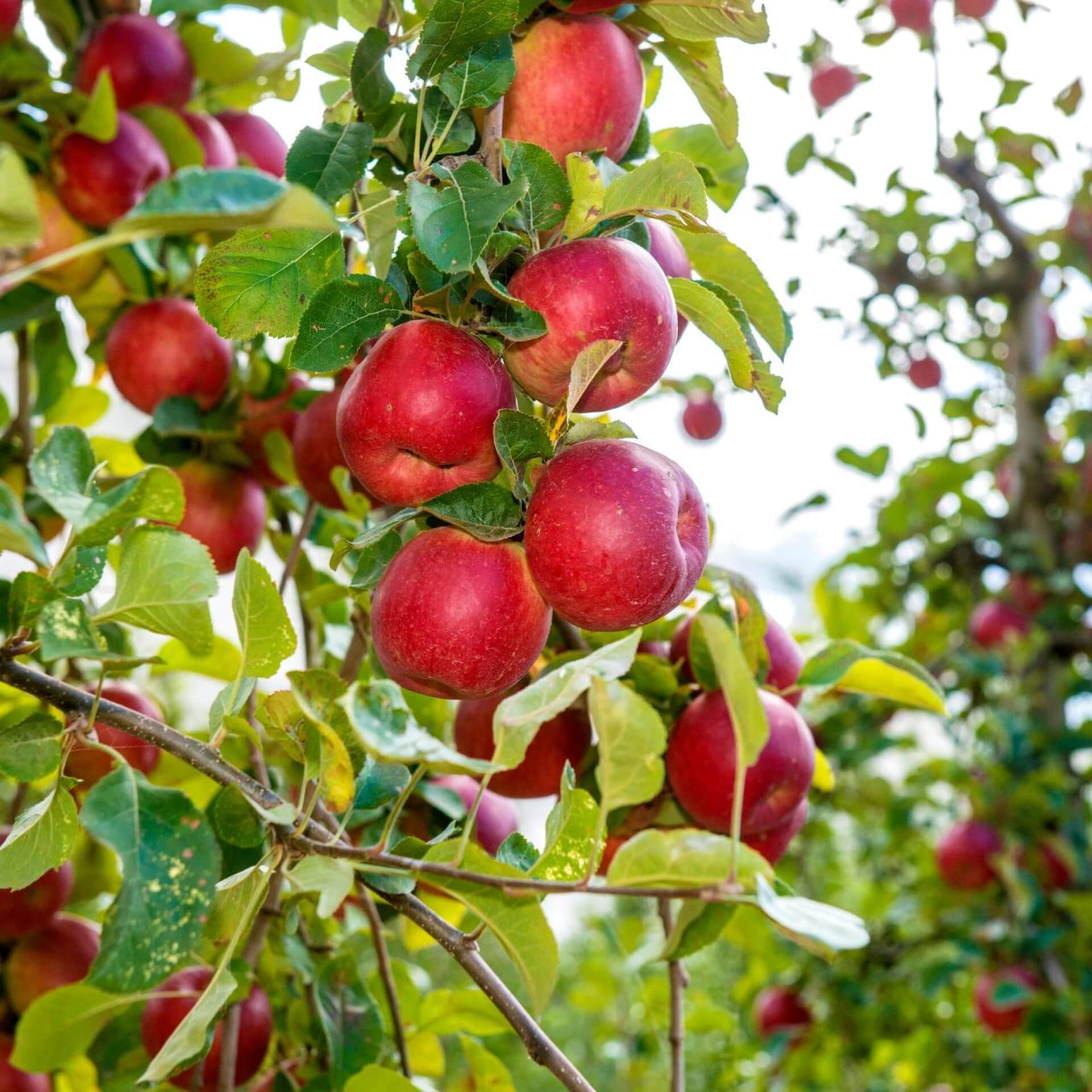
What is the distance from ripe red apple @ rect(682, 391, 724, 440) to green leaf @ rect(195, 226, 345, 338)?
1431mm

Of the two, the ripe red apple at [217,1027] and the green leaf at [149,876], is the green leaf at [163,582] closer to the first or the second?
the green leaf at [149,876]

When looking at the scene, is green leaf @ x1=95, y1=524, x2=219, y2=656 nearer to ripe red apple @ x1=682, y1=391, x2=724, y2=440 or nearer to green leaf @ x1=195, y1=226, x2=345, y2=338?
green leaf @ x1=195, y1=226, x2=345, y2=338

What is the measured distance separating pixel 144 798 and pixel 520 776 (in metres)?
0.33

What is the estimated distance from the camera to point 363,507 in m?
0.79

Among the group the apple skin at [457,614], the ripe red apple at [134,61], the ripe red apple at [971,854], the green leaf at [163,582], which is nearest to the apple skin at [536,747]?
the apple skin at [457,614]

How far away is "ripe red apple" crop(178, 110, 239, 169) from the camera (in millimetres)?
1006

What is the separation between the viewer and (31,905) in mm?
843

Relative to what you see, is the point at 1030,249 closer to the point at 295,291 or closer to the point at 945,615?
the point at 945,615

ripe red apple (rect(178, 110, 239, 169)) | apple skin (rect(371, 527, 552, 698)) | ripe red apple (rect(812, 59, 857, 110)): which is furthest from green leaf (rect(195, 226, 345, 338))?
ripe red apple (rect(812, 59, 857, 110))

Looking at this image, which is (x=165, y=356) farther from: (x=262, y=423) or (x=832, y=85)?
(x=832, y=85)

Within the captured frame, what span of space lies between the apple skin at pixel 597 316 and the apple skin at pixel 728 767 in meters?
0.23

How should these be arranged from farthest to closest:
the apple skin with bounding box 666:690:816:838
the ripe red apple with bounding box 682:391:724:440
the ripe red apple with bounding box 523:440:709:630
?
the ripe red apple with bounding box 682:391:724:440 < the apple skin with bounding box 666:690:816:838 < the ripe red apple with bounding box 523:440:709:630

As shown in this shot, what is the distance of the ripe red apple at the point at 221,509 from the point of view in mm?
907

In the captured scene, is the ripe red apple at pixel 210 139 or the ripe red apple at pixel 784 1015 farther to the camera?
the ripe red apple at pixel 784 1015
